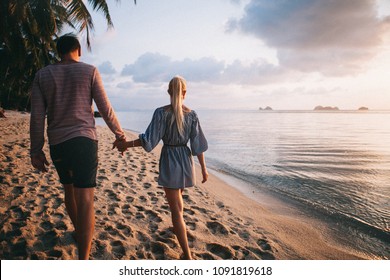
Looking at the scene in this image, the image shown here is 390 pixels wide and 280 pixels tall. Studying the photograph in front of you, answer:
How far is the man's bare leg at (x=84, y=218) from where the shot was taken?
239 centimetres

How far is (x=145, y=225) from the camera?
12.4 ft

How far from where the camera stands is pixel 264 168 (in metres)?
9.70

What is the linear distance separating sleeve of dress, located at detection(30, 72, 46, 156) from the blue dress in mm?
941

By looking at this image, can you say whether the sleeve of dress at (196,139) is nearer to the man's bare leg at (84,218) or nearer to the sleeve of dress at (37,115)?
the man's bare leg at (84,218)

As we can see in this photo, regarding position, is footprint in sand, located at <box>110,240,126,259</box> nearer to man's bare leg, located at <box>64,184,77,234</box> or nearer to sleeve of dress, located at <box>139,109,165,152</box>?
man's bare leg, located at <box>64,184,77,234</box>

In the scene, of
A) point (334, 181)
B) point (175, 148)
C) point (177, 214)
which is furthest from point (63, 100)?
point (334, 181)

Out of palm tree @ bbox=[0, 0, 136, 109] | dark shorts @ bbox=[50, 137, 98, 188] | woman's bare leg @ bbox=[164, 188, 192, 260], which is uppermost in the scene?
palm tree @ bbox=[0, 0, 136, 109]

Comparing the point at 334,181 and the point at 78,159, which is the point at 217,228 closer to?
the point at 78,159

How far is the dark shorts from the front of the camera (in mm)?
2334

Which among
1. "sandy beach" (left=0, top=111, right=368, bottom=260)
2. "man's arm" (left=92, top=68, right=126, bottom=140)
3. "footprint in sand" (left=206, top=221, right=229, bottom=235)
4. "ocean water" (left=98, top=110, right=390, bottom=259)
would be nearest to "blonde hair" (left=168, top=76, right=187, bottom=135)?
"man's arm" (left=92, top=68, right=126, bottom=140)

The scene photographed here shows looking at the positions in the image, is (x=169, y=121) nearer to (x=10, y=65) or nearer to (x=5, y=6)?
(x=5, y=6)

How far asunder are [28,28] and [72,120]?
1920 cm

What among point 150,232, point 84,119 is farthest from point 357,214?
point 84,119

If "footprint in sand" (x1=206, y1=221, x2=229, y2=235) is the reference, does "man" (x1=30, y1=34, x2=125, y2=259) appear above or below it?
above
